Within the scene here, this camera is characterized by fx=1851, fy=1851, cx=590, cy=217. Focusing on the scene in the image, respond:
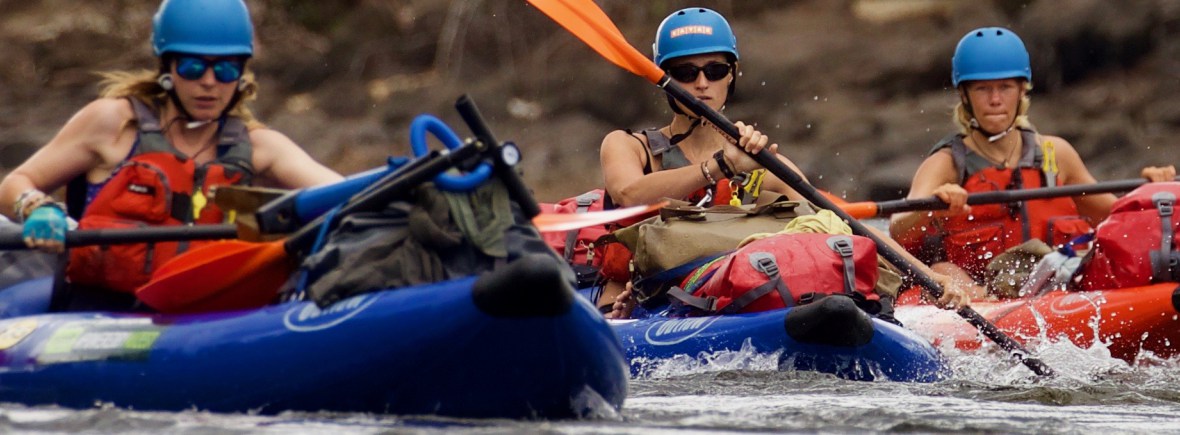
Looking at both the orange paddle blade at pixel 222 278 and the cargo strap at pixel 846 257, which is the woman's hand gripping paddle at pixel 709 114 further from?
the orange paddle blade at pixel 222 278

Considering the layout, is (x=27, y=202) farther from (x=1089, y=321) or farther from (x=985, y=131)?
(x=985, y=131)

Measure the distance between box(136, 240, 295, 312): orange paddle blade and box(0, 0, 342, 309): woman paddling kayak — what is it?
64 centimetres

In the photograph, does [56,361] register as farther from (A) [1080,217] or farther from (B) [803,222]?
(A) [1080,217]

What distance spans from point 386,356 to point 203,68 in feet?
4.75

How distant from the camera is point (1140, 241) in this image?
20.9 ft

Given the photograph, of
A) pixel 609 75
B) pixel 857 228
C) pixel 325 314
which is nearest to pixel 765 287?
pixel 857 228

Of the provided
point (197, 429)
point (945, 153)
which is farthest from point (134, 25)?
point (197, 429)

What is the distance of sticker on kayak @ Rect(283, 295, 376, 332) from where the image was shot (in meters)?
3.89

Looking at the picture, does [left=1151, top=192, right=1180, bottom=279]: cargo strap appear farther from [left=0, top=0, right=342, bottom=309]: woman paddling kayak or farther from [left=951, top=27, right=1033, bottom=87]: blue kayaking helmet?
[left=0, top=0, right=342, bottom=309]: woman paddling kayak

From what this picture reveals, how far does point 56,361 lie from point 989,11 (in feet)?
43.4

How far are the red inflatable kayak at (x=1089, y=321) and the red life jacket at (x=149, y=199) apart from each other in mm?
2796

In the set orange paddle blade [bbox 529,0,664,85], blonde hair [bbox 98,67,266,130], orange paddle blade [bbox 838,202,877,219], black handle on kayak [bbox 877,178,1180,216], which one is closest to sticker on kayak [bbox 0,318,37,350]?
blonde hair [bbox 98,67,266,130]

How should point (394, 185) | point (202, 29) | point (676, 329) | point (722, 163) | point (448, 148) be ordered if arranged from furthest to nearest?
point (722, 163), point (676, 329), point (202, 29), point (448, 148), point (394, 185)

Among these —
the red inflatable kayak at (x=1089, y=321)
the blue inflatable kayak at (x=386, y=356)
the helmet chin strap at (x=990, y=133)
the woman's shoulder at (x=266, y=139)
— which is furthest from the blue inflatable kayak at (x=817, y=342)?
the helmet chin strap at (x=990, y=133)
